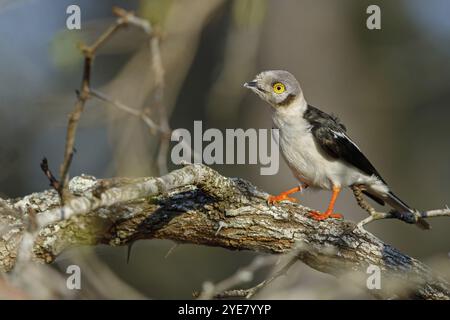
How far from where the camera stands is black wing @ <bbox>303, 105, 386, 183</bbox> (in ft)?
16.7

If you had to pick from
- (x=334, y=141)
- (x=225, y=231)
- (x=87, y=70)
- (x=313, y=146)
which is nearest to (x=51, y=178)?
(x=87, y=70)

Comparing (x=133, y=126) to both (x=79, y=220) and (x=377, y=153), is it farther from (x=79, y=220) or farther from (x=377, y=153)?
(x=377, y=153)

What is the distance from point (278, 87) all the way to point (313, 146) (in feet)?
1.86

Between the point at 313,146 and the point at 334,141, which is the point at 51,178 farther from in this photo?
the point at 334,141

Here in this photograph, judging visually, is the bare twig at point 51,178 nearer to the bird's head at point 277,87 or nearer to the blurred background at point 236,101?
the blurred background at point 236,101

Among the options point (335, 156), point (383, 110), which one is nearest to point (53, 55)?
point (335, 156)

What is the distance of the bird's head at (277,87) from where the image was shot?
206 inches

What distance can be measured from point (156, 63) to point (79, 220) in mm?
1637

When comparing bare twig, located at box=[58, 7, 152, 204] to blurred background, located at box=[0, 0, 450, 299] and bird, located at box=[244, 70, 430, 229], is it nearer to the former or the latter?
blurred background, located at box=[0, 0, 450, 299]

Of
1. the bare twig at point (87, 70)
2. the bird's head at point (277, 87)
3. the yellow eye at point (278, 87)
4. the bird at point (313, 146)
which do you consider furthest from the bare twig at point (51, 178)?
the yellow eye at point (278, 87)

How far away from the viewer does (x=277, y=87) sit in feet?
17.3

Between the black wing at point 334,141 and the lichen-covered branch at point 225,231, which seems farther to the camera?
the black wing at point 334,141

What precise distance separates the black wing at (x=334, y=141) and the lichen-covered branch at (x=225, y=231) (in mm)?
1127

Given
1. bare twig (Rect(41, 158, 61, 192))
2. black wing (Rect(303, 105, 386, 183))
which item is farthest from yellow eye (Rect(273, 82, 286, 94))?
bare twig (Rect(41, 158, 61, 192))
